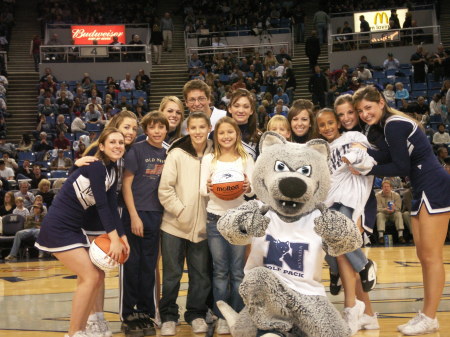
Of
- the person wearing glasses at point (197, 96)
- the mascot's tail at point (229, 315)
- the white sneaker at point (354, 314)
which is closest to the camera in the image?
the mascot's tail at point (229, 315)

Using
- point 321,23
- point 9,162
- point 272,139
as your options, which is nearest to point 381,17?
point 321,23

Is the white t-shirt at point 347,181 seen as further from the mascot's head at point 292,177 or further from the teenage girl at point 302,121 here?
the mascot's head at point 292,177

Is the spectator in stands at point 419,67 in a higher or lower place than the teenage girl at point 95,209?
higher

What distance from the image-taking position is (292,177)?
3592 millimetres

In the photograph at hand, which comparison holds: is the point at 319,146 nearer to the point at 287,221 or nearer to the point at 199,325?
the point at 287,221

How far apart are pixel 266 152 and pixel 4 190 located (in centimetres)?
880

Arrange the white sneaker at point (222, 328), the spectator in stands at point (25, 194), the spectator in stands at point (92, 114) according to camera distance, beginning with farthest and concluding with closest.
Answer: the spectator in stands at point (92, 114) < the spectator in stands at point (25, 194) < the white sneaker at point (222, 328)

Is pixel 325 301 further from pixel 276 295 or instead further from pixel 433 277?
pixel 433 277

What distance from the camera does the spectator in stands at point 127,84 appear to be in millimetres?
17609

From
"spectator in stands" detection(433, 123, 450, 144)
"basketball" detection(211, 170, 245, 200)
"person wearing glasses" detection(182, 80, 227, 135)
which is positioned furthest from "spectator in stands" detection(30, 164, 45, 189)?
"basketball" detection(211, 170, 245, 200)

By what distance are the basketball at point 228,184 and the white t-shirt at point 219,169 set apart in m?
0.12

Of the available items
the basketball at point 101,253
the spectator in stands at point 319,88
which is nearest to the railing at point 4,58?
the spectator in stands at point 319,88

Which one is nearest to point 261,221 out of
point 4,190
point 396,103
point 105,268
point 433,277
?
point 105,268

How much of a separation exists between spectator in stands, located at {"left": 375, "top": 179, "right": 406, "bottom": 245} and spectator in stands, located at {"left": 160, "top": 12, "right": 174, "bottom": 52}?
10.9 metres
